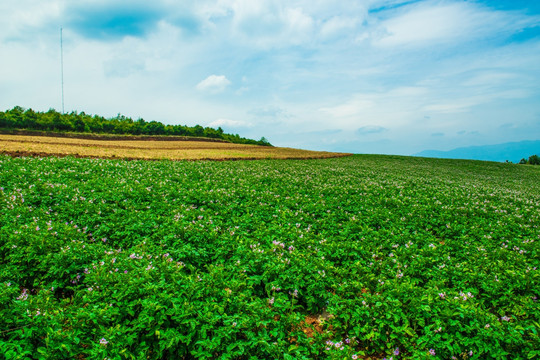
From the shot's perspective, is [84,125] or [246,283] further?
[84,125]

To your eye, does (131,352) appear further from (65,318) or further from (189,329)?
(65,318)

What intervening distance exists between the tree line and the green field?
82.6 meters

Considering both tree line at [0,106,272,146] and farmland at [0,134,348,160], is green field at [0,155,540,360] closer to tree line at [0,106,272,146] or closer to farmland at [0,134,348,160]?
farmland at [0,134,348,160]

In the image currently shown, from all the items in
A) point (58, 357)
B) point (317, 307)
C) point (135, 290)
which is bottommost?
point (317, 307)

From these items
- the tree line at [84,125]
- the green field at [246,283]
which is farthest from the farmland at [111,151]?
the tree line at [84,125]

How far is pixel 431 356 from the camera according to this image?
407cm

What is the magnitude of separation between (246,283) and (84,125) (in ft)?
326

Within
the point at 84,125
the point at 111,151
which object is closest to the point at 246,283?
the point at 111,151

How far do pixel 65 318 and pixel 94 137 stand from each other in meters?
78.7

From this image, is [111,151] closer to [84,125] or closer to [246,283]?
[246,283]

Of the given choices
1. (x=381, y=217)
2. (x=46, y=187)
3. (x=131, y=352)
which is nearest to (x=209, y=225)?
(x=131, y=352)

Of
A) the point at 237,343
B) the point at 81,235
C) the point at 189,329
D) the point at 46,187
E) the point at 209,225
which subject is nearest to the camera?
the point at 237,343

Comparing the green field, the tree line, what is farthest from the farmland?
the tree line

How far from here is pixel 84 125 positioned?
84.9 meters
